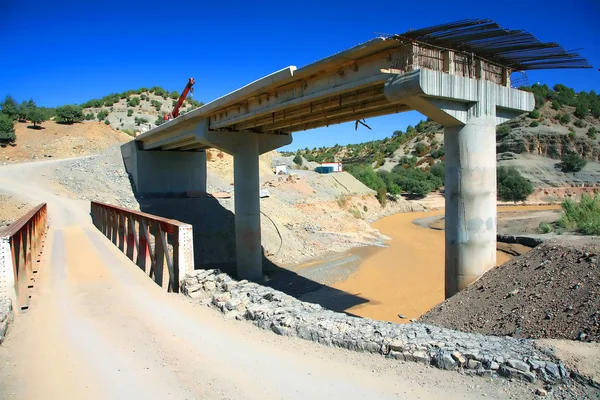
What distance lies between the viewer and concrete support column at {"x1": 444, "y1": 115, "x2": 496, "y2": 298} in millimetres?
10438

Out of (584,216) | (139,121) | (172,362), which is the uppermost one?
(139,121)

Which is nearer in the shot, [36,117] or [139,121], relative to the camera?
[36,117]

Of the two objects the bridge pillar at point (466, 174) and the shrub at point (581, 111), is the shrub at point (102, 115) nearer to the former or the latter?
the bridge pillar at point (466, 174)

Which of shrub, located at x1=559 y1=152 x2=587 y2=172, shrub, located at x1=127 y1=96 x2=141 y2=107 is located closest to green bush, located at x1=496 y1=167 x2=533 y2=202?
shrub, located at x1=559 y1=152 x2=587 y2=172

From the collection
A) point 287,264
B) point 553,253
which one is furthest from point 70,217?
point 553,253

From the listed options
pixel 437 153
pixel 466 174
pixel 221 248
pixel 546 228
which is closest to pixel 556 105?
pixel 437 153

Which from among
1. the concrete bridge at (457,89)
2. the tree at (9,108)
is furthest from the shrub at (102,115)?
the concrete bridge at (457,89)

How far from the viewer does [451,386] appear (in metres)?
5.20

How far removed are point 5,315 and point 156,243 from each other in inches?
185

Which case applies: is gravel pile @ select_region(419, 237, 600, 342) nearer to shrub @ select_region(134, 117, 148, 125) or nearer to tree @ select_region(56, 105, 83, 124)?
tree @ select_region(56, 105, 83, 124)

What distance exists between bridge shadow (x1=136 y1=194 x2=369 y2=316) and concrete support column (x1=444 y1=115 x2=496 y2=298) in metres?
5.59

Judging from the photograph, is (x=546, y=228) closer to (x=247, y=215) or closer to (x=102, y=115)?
(x=247, y=215)

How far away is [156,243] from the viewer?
11523 millimetres

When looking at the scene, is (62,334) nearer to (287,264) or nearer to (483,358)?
(483,358)
